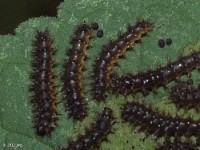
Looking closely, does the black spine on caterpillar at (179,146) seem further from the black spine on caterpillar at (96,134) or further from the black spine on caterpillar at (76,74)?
the black spine on caterpillar at (76,74)

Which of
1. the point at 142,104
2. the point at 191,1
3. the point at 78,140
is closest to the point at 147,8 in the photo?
the point at 191,1

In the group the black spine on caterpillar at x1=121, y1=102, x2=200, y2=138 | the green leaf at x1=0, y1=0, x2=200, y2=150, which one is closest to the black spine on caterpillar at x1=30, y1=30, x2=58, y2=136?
the green leaf at x1=0, y1=0, x2=200, y2=150

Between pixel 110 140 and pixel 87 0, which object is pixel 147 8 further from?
pixel 110 140

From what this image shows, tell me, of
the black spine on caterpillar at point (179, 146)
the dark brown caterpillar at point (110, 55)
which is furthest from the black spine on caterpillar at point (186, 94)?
the dark brown caterpillar at point (110, 55)

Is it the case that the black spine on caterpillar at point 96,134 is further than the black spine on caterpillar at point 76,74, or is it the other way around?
the black spine on caterpillar at point 76,74

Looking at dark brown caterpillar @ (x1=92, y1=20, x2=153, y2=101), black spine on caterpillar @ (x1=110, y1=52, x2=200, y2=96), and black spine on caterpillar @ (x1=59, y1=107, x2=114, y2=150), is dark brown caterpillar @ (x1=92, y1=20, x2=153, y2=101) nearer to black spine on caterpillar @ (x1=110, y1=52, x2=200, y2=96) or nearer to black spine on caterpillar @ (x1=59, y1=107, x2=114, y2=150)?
black spine on caterpillar @ (x1=110, y1=52, x2=200, y2=96)

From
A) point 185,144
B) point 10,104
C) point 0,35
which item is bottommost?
point 185,144

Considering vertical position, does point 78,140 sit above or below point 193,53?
below
